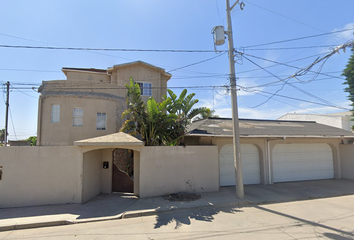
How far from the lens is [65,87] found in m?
12.7

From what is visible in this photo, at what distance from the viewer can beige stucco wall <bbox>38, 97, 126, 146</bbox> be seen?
12.3 meters

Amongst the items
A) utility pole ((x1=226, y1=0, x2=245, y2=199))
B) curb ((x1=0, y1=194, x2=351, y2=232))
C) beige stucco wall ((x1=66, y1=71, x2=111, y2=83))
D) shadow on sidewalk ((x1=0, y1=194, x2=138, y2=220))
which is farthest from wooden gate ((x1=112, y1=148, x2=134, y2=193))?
beige stucco wall ((x1=66, y1=71, x2=111, y2=83))

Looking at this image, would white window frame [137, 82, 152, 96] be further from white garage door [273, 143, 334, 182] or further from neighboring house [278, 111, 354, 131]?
neighboring house [278, 111, 354, 131]

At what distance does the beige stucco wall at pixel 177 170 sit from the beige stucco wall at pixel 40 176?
2.83 meters

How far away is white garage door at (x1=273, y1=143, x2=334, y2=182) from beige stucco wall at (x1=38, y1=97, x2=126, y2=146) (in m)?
11.3

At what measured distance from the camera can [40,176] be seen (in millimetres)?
8188

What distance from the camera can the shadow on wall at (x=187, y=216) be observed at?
636 cm

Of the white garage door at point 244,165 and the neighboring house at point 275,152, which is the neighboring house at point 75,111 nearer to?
the neighboring house at point 275,152

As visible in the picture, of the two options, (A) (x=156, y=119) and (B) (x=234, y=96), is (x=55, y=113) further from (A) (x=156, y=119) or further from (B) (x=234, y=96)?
(B) (x=234, y=96)

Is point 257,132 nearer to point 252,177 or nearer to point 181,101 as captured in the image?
point 252,177

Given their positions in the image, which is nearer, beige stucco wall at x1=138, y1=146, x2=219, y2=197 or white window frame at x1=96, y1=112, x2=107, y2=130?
beige stucco wall at x1=138, y1=146, x2=219, y2=197

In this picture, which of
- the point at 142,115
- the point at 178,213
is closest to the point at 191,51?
the point at 142,115

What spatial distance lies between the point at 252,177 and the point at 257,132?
2.93 meters

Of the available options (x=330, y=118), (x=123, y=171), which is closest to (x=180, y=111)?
(x=123, y=171)
